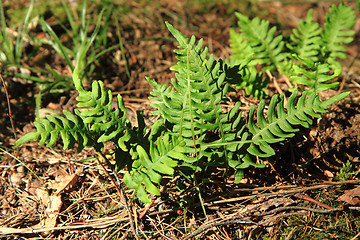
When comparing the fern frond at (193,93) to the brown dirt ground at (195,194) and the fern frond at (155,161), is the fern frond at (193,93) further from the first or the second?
the brown dirt ground at (195,194)

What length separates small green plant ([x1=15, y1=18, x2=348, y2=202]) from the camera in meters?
1.98

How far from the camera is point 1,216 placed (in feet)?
8.13

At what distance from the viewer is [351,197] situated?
7.26 ft

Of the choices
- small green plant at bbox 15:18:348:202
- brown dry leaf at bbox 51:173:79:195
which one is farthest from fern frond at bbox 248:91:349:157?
brown dry leaf at bbox 51:173:79:195

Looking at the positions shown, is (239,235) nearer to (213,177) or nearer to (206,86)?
(213,177)

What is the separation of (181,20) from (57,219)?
316cm

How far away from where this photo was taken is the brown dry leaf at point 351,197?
86.0 inches

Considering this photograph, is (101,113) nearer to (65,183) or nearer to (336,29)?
(65,183)

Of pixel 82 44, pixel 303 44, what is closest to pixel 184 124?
pixel 303 44

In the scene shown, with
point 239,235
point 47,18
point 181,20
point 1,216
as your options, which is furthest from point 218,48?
point 1,216

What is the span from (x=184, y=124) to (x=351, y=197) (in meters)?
1.37

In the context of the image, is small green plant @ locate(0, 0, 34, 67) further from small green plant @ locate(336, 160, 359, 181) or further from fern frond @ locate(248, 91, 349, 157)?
small green plant @ locate(336, 160, 359, 181)

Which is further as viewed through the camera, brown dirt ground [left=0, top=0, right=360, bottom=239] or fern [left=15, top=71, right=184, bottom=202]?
brown dirt ground [left=0, top=0, right=360, bottom=239]

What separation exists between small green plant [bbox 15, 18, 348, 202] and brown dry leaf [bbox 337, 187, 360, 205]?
672mm
